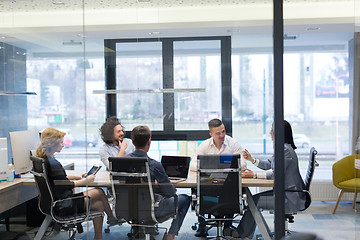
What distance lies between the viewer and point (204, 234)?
411cm

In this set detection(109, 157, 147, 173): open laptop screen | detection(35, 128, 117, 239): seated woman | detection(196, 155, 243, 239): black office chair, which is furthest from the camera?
detection(35, 128, 117, 239): seated woman

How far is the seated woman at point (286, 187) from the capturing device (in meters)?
4.09

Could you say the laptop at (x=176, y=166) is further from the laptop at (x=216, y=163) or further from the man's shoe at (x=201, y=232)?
the man's shoe at (x=201, y=232)

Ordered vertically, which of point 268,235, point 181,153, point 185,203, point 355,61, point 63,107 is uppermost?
point 355,61

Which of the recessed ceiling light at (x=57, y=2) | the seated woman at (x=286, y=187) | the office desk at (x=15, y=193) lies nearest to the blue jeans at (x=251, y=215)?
the seated woman at (x=286, y=187)

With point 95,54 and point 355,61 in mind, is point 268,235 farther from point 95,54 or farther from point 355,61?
point 95,54

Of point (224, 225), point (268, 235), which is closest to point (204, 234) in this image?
point (224, 225)

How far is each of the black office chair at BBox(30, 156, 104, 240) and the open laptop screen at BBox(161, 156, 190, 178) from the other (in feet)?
2.72

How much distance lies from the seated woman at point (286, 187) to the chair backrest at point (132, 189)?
2.96 ft

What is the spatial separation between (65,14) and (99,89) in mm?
868

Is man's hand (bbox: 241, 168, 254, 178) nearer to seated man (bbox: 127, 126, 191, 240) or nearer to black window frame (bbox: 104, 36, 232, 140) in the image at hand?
black window frame (bbox: 104, 36, 232, 140)

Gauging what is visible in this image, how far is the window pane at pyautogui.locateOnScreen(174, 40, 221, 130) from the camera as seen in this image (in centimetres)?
407

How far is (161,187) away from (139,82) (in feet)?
3.50

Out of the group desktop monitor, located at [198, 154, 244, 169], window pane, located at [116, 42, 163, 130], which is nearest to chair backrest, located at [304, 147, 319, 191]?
desktop monitor, located at [198, 154, 244, 169]
